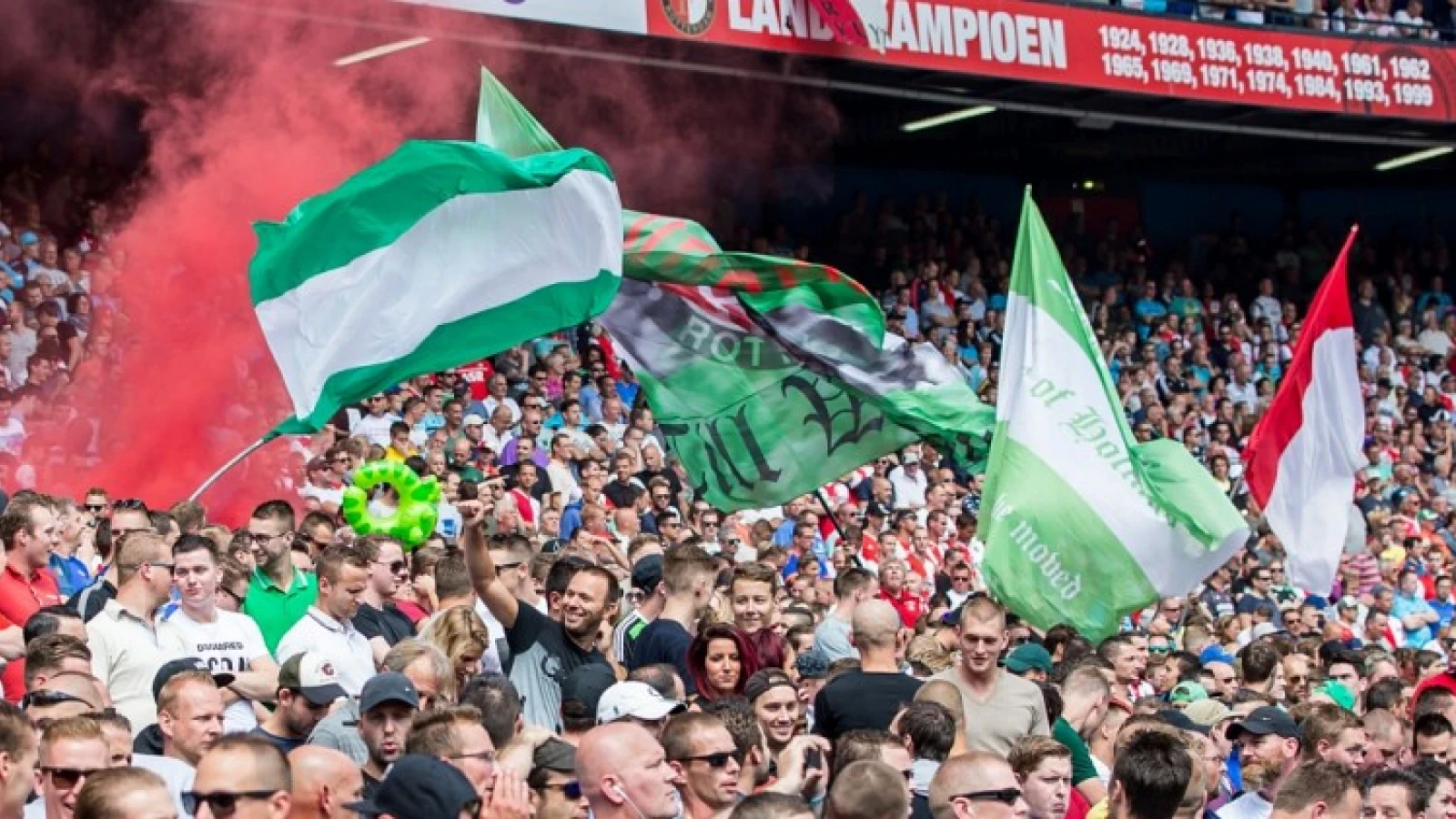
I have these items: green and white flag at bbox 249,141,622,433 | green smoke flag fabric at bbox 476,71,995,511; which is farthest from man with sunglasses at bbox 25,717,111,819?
green smoke flag fabric at bbox 476,71,995,511

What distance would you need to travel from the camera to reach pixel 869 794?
18.2ft

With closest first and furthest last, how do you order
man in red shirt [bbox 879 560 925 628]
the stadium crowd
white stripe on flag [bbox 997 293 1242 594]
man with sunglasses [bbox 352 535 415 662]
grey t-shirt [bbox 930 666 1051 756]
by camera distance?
the stadium crowd → grey t-shirt [bbox 930 666 1051 756] → man with sunglasses [bbox 352 535 415 662] → white stripe on flag [bbox 997 293 1242 594] → man in red shirt [bbox 879 560 925 628]

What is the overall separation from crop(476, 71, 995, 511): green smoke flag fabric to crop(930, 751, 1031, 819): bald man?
4742 millimetres

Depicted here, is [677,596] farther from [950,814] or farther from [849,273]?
[849,273]

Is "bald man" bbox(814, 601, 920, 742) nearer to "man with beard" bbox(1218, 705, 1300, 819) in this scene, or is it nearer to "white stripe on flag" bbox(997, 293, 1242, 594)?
"man with beard" bbox(1218, 705, 1300, 819)

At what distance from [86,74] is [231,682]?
40.4 ft

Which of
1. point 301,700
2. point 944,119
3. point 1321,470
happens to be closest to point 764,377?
point 301,700

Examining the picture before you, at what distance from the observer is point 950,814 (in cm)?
605

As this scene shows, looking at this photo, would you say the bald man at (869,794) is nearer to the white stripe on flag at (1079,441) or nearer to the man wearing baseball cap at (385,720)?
the man wearing baseball cap at (385,720)

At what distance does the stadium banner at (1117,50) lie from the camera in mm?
19469

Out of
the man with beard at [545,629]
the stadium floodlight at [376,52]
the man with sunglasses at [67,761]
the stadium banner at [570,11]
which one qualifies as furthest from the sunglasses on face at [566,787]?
the stadium floodlight at [376,52]

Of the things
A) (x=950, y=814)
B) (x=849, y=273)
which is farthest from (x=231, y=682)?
(x=849, y=273)

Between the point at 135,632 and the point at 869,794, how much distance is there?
331cm

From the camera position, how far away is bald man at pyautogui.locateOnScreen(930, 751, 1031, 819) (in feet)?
19.7
